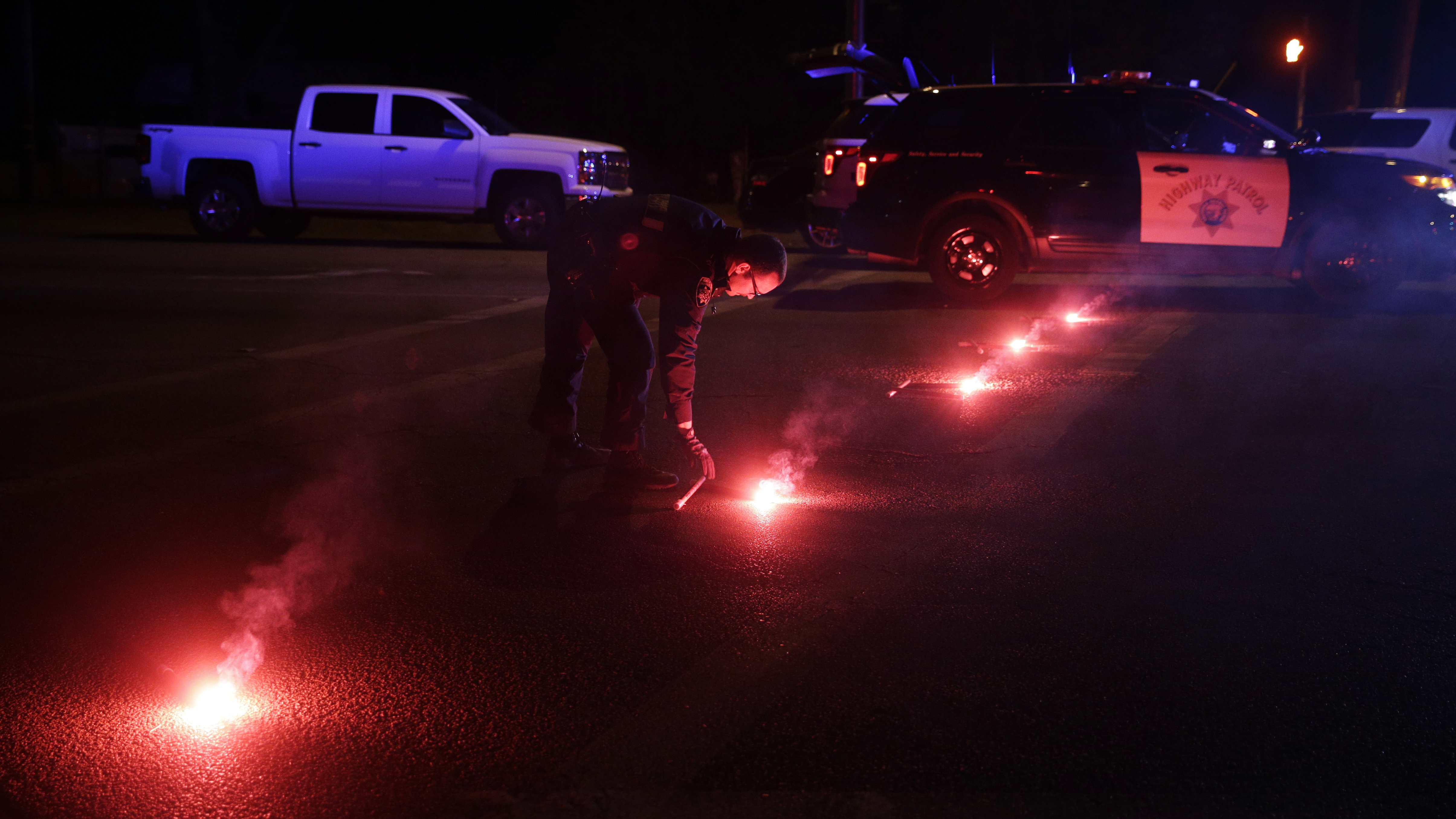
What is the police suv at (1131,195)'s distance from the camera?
469 inches

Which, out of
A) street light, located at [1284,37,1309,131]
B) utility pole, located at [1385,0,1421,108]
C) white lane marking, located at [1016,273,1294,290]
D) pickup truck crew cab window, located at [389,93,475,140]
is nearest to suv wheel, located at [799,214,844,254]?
white lane marking, located at [1016,273,1294,290]

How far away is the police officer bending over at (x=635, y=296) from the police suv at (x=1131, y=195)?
6884mm

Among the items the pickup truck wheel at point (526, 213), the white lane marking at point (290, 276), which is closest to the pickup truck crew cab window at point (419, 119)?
the pickup truck wheel at point (526, 213)

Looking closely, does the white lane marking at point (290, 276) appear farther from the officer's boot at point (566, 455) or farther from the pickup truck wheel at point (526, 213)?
the officer's boot at point (566, 455)

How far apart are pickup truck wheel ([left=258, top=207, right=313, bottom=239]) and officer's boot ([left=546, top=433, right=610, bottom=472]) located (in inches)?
535

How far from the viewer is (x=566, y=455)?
6262 millimetres

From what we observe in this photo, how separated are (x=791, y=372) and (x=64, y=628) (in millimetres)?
5423

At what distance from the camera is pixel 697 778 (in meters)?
3.18

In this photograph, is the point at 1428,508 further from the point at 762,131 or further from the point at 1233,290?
the point at 762,131

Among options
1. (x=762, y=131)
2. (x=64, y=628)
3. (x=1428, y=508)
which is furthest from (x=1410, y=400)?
(x=762, y=131)

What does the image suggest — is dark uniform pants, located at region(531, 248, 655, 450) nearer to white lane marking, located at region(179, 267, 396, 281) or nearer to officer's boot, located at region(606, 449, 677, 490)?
officer's boot, located at region(606, 449, 677, 490)

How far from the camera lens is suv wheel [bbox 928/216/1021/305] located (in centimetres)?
1235

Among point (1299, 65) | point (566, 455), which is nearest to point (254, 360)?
point (566, 455)

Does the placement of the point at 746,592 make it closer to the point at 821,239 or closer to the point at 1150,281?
the point at 1150,281
